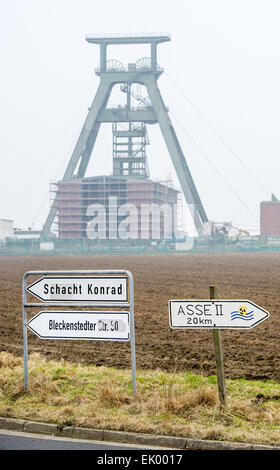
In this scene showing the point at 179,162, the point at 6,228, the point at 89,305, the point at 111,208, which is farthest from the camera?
the point at 6,228

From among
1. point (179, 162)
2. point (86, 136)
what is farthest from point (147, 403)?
point (86, 136)

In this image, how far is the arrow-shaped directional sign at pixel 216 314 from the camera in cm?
658

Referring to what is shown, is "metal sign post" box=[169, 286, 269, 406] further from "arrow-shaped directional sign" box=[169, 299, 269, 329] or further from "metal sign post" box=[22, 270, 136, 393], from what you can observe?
"metal sign post" box=[22, 270, 136, 393]

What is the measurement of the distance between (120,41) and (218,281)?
98.8 meters

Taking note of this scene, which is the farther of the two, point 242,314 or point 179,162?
point 179,162

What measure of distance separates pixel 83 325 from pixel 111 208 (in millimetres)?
106302

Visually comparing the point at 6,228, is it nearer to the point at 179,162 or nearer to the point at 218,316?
the point at 179,162

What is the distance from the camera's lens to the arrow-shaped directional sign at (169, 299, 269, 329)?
6.58 metres

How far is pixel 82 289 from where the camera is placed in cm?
740

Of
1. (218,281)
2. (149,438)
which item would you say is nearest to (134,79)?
(218,281)

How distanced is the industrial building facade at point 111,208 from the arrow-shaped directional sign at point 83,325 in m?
103

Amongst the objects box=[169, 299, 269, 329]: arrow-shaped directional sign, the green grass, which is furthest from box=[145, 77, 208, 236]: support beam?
box=[169, 299, 269, 329]: arrow-shaped directional sign

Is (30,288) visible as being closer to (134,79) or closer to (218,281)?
(218,281)

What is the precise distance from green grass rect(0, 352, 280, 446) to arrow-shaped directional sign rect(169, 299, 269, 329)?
697 mm
